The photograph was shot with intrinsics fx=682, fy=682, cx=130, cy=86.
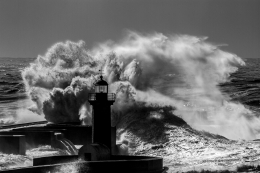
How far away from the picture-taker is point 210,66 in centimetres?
4794

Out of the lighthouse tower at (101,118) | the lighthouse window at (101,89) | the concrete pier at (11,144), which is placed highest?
the lighthouse window at (101,89)

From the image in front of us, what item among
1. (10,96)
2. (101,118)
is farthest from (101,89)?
(10,96)

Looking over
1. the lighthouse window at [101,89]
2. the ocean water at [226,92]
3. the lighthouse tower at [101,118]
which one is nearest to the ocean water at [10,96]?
the ocean water at [226,92]

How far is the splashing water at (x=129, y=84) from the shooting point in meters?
37.3

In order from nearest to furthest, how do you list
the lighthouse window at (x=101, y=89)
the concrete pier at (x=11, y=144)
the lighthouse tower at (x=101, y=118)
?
1. the lighthouse tower at (x=101, y=118)
2. the lighthouse window at (x=101, y=89)
3. the concrete pier at (x=11, y=144)

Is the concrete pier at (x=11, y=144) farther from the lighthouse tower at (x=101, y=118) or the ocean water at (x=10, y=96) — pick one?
the ocean water at (x=10, y=96)

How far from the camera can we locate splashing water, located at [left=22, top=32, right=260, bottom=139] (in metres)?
37.3

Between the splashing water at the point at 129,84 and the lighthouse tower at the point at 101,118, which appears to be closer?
the lighthouse tower at the point at 101,118

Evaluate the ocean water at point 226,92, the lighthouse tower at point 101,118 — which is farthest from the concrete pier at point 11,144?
the ocean water at point 226,92

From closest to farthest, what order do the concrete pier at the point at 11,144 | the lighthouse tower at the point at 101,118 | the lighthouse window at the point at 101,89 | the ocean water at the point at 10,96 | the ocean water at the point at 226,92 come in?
1. the lighthouse tower at the point at 101,118
2. the lighthouse window at the point at 101,89
3. the concrete pier at the point at 11,144
4. the ocean water at the point at 10,96
5. the ocean water at the point at 226,92

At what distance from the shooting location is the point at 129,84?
39406 millimetres

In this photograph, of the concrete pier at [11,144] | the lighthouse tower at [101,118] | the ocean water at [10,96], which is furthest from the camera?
the ocean water at [10,96]

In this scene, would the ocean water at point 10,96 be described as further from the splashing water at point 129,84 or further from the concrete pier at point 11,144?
the concrete pier at point 11,144

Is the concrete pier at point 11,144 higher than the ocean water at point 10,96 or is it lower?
lower
